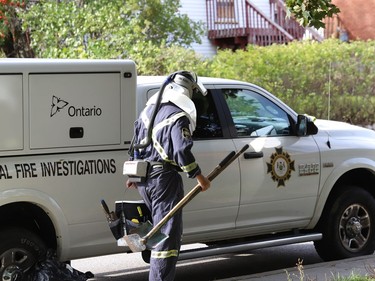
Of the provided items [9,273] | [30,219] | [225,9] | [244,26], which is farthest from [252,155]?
[225,9]

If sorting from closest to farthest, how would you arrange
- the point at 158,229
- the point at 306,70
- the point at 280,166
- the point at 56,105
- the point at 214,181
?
the point at 158,229 → the point at 56,105 → the point at 214,181 → the point at 280,166 → the point at 306,70

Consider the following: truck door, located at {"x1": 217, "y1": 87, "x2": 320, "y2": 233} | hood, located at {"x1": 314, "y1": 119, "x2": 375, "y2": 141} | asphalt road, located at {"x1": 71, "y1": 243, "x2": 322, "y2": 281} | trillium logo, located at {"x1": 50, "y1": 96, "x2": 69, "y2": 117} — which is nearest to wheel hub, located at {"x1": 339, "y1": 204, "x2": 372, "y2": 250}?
truck door, located at {"x1": 217, "y1": 87, "x2": 320, "y2": 233}

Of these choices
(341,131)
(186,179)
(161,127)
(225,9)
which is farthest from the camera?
(225,9)

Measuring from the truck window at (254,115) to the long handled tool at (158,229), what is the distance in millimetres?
1539

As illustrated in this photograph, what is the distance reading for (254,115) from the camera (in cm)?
776

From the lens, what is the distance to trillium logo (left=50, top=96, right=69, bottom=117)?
6.48 m

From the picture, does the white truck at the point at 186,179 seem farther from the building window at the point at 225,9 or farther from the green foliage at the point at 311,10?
the building window at the point at 225,9

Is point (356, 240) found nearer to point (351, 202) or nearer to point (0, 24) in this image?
point (351, 202)

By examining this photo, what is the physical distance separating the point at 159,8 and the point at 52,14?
8.57 feet

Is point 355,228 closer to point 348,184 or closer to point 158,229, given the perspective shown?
point 348,184

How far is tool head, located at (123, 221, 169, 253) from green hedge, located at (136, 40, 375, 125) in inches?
320

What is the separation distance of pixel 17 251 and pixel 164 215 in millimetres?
1238

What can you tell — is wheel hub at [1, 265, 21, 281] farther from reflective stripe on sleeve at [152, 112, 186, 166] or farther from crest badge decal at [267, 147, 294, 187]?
crest badge decal at [267, 147, 294, 187]

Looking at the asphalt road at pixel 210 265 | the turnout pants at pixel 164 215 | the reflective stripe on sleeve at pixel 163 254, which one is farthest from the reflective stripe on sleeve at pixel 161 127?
the asphalt road at pixel 210 265
